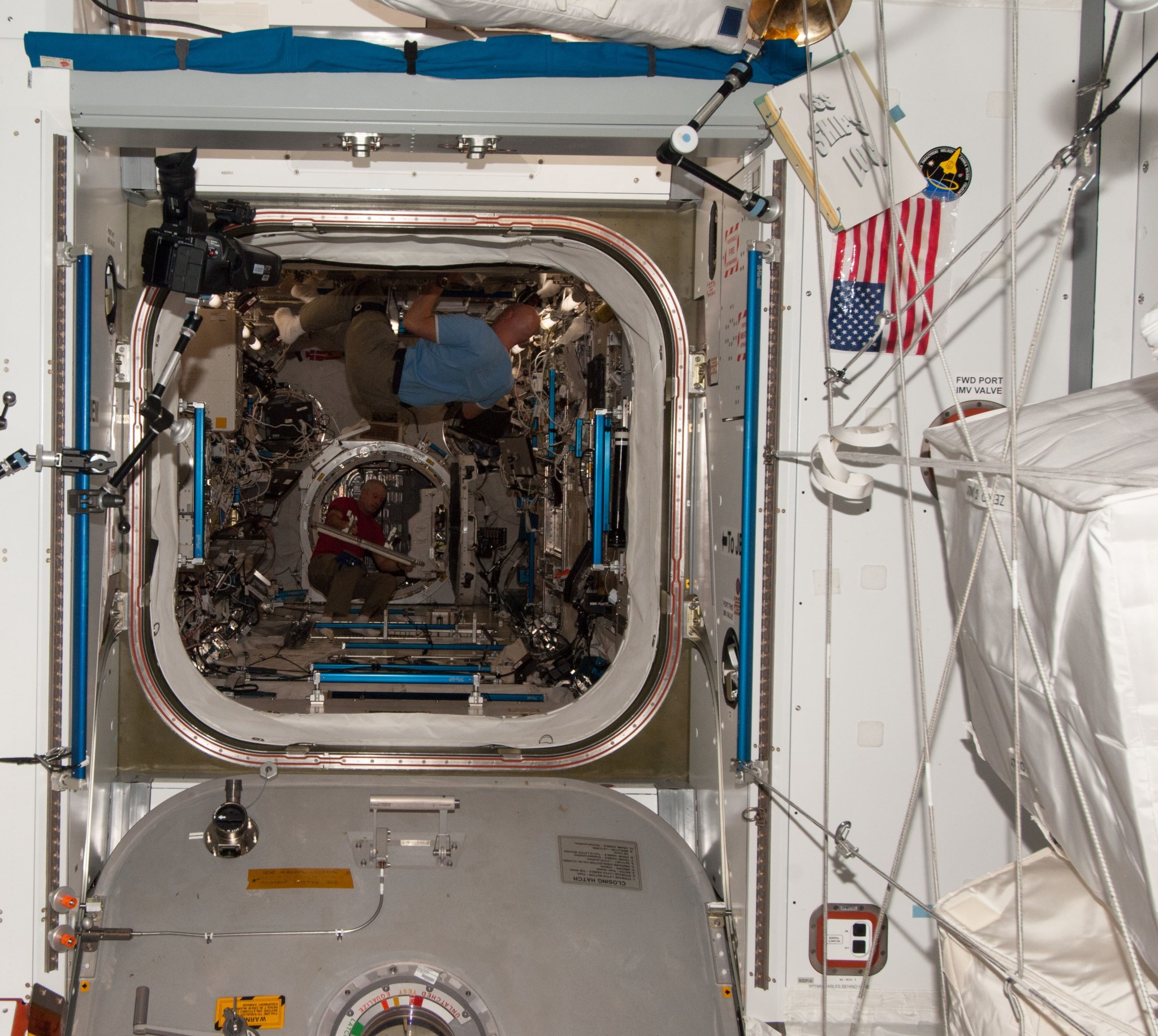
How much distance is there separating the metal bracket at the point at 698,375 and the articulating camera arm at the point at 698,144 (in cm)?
73

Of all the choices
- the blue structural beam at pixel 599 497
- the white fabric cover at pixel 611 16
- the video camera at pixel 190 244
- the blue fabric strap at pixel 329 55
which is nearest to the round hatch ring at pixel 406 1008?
the blue structural beam at pixel 599 497

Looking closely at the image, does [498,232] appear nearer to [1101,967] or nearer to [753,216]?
[753,216]

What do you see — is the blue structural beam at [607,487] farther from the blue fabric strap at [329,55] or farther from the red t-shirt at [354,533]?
the red t-shirt at [354,533]

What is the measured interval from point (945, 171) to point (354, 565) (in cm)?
610

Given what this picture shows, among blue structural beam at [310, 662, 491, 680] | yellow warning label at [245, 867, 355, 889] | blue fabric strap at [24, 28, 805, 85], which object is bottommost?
yellow warning label at [245, 867, 355, 889]

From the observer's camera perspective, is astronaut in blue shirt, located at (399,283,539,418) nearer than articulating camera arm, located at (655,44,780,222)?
No

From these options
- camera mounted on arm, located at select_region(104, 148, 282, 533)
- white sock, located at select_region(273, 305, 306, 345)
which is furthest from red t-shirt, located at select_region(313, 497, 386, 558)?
camera mounted on arm, located at select_region(104, 148, 282, 533)

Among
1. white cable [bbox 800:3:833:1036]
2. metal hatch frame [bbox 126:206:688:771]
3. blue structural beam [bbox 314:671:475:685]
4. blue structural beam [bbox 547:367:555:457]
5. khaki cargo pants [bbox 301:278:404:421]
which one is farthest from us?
blue structural beam [bbox 547:367:555:457]

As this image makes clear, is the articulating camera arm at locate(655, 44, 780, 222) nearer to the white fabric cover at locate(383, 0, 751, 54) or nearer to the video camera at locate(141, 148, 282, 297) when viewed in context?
the white fabric cover at locate(383, 0, 751, 54)

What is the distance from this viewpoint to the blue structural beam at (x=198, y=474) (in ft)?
13.0

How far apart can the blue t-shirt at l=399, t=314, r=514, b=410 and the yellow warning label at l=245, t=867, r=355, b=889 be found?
3378mm

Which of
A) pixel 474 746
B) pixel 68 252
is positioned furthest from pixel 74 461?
pixel 474 746

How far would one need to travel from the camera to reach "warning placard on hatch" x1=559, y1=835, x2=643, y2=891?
8.91 feet

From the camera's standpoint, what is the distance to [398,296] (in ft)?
21.2
